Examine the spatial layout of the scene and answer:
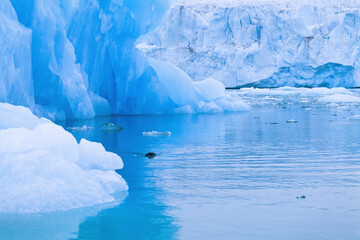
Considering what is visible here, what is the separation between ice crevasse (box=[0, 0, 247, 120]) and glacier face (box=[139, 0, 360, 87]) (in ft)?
43.2

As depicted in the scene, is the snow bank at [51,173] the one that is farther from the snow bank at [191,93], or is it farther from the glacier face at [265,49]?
the glacier face at [265,49]

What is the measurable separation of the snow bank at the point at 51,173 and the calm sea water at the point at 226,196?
0.13m

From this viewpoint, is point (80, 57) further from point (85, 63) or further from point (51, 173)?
point (51, 173)

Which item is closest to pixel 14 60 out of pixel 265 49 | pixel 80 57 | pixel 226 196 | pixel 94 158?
pixel 80 57

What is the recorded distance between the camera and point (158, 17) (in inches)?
517

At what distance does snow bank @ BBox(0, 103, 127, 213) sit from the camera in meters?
3.58

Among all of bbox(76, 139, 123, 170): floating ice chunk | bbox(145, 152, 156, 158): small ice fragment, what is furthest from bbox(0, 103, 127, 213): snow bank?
bbox(145, 152, 156, 158): small ice fragment

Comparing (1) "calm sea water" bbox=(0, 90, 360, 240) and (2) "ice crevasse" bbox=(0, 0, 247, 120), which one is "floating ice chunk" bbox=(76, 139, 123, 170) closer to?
(1) "calm sea water" bbox=(0, 90, 360, 240)

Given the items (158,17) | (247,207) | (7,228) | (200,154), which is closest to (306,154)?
(200,154)

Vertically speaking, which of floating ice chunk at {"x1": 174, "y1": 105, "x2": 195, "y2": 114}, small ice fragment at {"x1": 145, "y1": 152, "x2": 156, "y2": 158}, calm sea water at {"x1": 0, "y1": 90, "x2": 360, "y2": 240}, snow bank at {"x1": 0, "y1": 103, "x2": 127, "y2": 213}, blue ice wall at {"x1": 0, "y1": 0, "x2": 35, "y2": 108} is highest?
blue ice wall at {"x1": 0, "y1": 0, "x2": 35, "y2": 108}

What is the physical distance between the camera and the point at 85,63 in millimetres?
13109

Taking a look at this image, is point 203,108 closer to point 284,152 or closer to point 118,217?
point 284,152

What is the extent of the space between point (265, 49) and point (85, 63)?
1643 centimetres

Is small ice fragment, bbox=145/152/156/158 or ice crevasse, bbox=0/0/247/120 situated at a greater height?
ice crevasse, bbox=0/0/247/120
